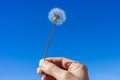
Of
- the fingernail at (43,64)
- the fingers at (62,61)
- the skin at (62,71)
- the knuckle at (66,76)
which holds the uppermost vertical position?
the fingers at (62,61)

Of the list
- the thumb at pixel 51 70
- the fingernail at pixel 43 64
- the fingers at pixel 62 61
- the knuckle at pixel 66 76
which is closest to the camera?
the knuckle at pixel 66 76

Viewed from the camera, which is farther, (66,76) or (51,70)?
(51,70)

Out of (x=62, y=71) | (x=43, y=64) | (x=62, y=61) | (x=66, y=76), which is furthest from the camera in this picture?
(x=62, y=61)

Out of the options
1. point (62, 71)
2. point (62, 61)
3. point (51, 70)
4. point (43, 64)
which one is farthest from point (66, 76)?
point (62, 61)

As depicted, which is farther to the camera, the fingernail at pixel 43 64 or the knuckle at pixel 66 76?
the fingernail at pixel 43 64

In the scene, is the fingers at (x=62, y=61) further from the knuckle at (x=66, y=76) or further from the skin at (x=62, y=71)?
the knuckle at (x=66, y=76)

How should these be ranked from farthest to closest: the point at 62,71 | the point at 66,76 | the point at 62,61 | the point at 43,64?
the point at 62,61 < the point at 43,64 < the point at 62,71 < the point at 66,76

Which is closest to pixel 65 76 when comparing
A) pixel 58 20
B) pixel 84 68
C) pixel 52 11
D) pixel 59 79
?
pixel 59 79

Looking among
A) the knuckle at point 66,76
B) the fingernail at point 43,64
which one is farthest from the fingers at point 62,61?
the knuckle at point 66,76

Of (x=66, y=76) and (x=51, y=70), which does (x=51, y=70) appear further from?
(x=66, y=76)
